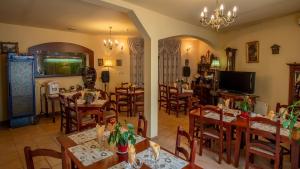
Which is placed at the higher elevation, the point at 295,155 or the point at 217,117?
the point at 217,117

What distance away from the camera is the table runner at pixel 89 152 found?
1.78m

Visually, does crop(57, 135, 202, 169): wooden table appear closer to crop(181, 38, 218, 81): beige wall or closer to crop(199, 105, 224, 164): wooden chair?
crop(199, 105, 224, 164): wooden chair

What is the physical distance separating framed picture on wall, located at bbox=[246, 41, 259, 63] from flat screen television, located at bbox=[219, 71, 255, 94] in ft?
1.62

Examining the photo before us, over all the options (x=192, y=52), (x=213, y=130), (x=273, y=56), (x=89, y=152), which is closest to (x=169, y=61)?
(x=192, y=52)

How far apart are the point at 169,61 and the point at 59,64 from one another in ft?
13.9

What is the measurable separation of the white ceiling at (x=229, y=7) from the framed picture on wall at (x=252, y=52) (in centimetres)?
93

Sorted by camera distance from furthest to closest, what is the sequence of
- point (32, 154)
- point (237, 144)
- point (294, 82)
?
point (294, 82)
point (237, 144)
point (32, 154)

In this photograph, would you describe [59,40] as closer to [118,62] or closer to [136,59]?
[118,62]

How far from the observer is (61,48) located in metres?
5.90

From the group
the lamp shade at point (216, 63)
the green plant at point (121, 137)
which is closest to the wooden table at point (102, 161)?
the green plant at point (121, 137)

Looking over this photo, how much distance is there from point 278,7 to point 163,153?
12.6ft

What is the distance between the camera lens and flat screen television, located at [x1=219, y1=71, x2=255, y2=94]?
5.17 m

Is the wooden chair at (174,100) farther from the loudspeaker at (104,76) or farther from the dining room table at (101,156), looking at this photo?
the dining room table at (101,156)

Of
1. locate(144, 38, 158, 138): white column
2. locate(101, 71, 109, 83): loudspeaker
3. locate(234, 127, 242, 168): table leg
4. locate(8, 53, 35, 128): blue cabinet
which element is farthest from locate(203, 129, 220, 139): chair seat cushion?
locate(101, 71, 109, 83): loudspeaker
